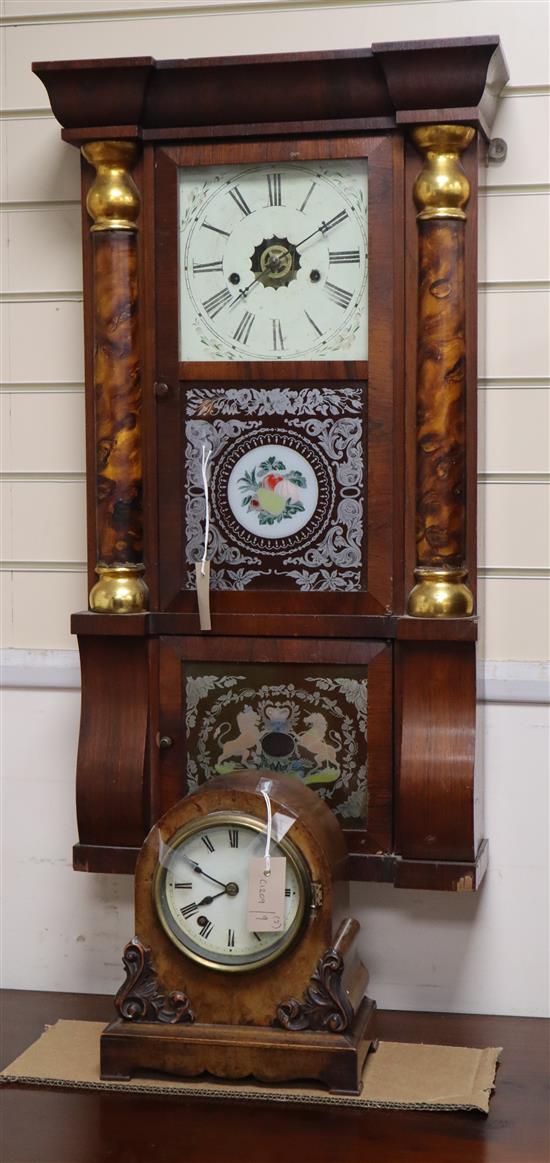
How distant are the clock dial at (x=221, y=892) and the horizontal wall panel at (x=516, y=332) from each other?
0.87m

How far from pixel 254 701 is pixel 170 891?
348 mm

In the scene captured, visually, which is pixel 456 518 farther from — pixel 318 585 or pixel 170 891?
pixel 170 891

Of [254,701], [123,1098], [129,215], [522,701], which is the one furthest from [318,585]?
[123,1098]

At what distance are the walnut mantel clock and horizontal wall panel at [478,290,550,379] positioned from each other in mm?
204

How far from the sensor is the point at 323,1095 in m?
2.03

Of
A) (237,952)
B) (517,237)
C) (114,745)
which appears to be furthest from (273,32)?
(237,952)

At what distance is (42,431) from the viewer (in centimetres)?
255

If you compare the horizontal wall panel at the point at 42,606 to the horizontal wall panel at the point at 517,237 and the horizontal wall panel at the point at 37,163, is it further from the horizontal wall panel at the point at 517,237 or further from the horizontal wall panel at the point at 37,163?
the horizontal wall panel at the point at 517,237

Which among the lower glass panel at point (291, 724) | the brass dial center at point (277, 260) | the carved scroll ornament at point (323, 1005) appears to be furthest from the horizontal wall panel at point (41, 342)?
the carved scroll ornament at point (323, 1005)

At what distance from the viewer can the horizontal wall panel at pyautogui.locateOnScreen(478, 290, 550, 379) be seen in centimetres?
236

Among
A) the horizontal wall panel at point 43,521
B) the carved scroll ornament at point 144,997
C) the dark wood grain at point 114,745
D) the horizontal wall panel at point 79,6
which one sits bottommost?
the carved scroll ornament at point 144,997

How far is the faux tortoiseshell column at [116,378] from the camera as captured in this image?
2.25m

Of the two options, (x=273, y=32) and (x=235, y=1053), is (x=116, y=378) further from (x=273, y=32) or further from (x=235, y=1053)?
(x=235, y=1053)

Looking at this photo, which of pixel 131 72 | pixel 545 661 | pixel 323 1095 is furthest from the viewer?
pixel 545 661
